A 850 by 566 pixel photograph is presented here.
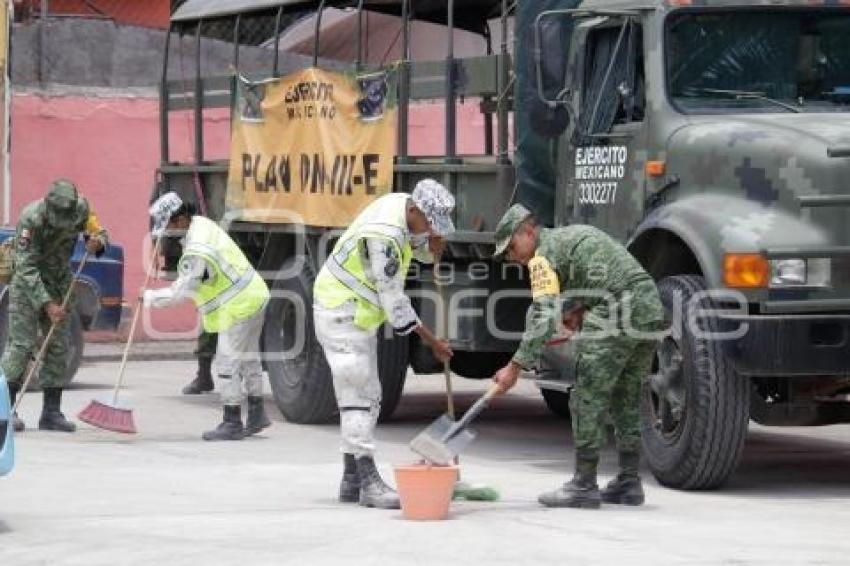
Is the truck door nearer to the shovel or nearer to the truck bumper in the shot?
the truck bumper

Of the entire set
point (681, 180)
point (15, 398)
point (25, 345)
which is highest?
point (681, 180)

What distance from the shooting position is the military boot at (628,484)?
412 inches

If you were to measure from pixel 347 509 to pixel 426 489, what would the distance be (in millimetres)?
773

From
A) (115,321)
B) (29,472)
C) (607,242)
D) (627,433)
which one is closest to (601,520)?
(627,433)

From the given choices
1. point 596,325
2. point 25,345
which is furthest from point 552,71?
point 25,345

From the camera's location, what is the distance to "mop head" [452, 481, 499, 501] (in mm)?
10438

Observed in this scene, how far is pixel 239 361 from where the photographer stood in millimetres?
14055

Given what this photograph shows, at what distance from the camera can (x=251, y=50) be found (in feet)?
54.7

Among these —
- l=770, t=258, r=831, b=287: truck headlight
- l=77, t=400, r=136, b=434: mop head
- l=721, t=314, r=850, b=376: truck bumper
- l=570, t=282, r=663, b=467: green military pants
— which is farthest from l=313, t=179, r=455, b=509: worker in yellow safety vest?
l=77, t=400, r=136, b=434: mop head

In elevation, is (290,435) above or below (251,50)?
below

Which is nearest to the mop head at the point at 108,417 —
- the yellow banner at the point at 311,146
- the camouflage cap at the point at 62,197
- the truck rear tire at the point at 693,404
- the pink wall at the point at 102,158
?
the camouflage cap at the point at 62,197

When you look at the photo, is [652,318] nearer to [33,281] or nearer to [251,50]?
[33,281]

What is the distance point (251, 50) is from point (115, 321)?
112 inches

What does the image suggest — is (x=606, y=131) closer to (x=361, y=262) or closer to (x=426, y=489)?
(x=361, y=262)
